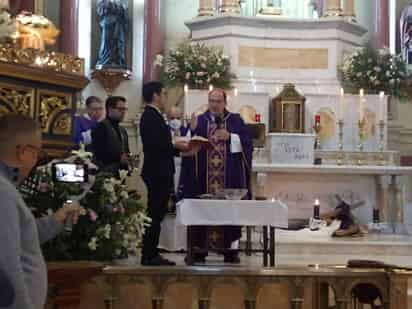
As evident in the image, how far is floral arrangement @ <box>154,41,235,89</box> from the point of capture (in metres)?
12.3

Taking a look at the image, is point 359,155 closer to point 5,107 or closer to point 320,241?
point 320,241

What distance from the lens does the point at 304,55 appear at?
1312 centimetres

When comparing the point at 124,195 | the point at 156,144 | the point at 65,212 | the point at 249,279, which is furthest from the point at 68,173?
the point at 156,144

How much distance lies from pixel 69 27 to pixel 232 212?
683 centimetres

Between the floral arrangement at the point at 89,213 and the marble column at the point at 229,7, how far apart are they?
314 inches

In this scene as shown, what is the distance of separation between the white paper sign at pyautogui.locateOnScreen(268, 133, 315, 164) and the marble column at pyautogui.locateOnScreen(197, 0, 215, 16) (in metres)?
2.69

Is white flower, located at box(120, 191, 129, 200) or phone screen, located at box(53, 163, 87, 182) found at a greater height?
phone screen, located at box(53, 163, 87, 182)

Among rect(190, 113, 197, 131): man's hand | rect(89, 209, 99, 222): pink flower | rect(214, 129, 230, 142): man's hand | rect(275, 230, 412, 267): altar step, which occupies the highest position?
rect(190, 113, 197, 131): man's hand

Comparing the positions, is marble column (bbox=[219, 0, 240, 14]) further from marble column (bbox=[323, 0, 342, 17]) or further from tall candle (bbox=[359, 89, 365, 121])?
tall candle (bbox=[359, 89, 365, 121])

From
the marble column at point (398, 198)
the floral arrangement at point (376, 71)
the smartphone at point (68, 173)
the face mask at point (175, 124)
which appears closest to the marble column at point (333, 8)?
the floral arrangement at point (376, 71)

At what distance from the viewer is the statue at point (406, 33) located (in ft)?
45.9

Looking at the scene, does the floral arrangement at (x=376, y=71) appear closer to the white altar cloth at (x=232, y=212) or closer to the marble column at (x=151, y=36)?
the marble column at (x=151, y=36)

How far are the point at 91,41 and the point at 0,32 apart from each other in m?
8.89

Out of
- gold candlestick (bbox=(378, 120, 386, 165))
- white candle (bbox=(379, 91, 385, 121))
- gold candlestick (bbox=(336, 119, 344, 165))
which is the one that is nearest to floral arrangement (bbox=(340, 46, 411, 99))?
white candle (bbox=(379, 91, 385, 121))
